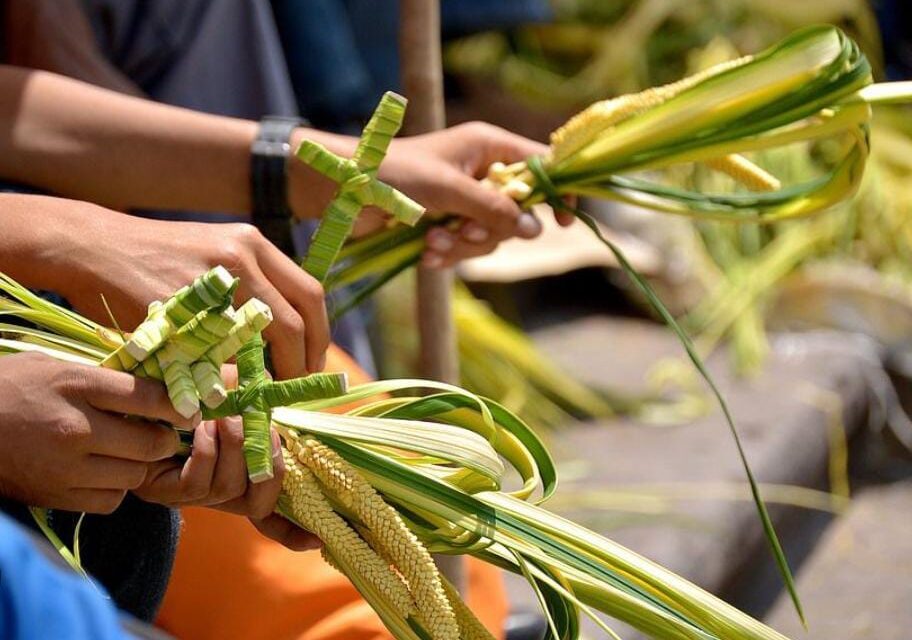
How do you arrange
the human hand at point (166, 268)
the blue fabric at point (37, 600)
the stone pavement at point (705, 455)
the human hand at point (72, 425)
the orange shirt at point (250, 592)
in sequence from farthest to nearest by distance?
the stone pavement at point (705, 455), the orange shirt at point (250, 592), the human hand at point (166, 268), the human hand at point (72, 425), the blue fabric at point (37, 600)

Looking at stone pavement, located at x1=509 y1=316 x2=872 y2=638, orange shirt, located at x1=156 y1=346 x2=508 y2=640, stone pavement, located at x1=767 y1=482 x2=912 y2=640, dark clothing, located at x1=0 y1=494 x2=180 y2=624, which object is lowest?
stone pavement, located at x1=767 y1=482 x2=912 y2=640

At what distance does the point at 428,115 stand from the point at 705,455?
3.36ft

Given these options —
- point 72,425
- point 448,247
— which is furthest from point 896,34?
point 72,425

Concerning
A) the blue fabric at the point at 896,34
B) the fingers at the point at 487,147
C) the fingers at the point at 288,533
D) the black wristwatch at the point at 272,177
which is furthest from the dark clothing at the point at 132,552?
the blue fabric at the point at 896,34

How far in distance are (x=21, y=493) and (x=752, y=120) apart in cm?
65

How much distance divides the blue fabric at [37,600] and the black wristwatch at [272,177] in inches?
26.9

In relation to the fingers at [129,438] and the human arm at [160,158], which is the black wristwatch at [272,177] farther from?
the fingers at [129,438]

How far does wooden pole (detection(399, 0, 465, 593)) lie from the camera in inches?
52.7

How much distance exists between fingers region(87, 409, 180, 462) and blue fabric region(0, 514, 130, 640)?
228 mm

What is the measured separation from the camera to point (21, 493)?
0.78 metres

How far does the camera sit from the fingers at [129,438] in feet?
2.45

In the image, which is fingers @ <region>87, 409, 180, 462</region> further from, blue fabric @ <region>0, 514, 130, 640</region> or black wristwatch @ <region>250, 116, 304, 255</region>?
black wristwatch @ <region>250, 116, 304, 255</region>

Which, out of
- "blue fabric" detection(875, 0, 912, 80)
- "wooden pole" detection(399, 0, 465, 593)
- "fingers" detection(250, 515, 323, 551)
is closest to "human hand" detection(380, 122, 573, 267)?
"wooden pole" detection(399, 0, 465, 593)

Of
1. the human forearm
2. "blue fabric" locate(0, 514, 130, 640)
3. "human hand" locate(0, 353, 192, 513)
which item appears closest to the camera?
"blue fabric" locate(0, 514, 130, 640)
